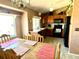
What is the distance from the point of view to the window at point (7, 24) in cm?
326

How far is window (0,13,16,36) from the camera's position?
10.7ft

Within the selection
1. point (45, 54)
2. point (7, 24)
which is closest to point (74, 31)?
point (45, 54)

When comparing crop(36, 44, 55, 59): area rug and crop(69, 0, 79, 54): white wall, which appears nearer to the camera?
crop(36, 44, 55, 59): area rug

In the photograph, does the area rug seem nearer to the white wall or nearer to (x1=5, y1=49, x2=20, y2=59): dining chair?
(x1=5, y1=49, x2=20, y2=59): dining chair

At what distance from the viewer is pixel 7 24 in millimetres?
3613

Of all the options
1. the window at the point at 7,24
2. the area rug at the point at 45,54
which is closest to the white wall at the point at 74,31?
the area rug at the point at 45,54

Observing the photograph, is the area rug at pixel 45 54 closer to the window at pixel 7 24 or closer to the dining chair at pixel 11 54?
the dining chair at pixel 11 54

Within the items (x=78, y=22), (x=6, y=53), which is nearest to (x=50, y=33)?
Answer: (x=78, y=22)

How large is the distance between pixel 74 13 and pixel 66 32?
4.39 feet

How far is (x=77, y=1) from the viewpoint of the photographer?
3168mm

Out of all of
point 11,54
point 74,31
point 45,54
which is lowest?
point 45,54

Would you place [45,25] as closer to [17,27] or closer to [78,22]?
[17,27]

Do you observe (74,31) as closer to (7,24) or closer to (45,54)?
(45,54)

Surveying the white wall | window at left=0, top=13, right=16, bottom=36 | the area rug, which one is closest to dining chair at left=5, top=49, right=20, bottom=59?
the area rug
